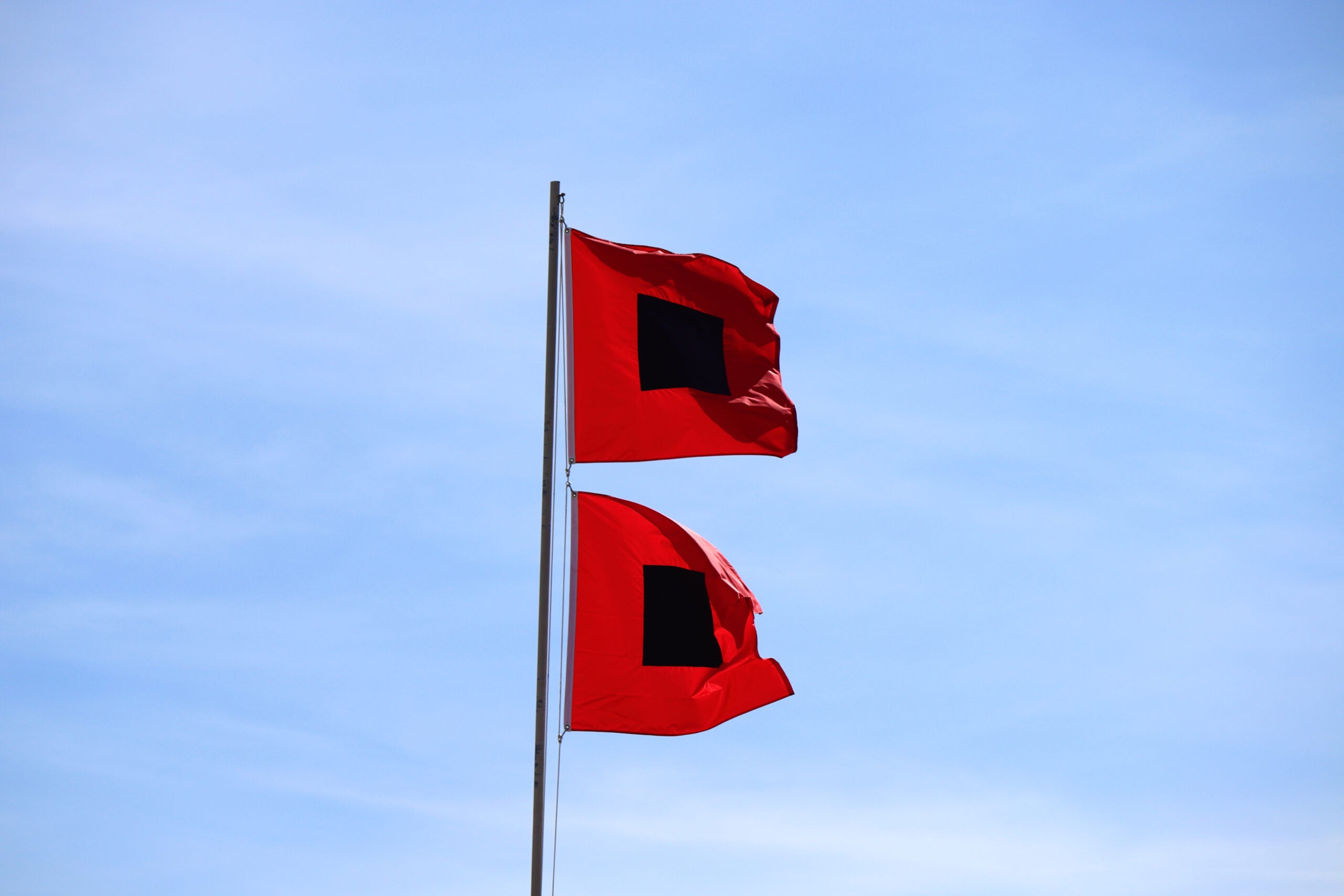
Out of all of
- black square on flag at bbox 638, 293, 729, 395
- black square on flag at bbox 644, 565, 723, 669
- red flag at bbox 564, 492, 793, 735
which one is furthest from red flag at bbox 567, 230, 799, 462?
black square on flag at bbox 644, 565, 723, 669

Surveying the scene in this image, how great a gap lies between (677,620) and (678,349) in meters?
4.25

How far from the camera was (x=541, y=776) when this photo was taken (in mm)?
18969

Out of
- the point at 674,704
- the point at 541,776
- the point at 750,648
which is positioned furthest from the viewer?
the point at 750,648

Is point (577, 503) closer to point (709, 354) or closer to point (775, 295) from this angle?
point (709, 354)

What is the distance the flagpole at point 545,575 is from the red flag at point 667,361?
52 centimetres

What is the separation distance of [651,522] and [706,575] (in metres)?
1.23

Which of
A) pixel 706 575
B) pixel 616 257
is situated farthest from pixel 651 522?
pixel 616 257

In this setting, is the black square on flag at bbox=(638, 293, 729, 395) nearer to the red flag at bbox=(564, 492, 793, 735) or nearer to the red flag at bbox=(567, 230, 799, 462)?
the red flag at bbox=(567, 230, 799, 462)

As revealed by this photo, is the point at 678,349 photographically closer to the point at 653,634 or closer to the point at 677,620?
the point at 677,620

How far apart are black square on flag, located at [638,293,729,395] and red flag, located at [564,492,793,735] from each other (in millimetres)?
2073

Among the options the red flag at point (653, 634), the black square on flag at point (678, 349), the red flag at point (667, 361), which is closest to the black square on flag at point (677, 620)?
the red flag at point (653, 634)

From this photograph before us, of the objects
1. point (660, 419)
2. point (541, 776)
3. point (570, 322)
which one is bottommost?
point (541, 776)

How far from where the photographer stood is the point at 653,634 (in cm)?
2059

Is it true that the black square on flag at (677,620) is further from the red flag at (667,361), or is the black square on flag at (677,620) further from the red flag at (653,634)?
the red flag at (667,361)
